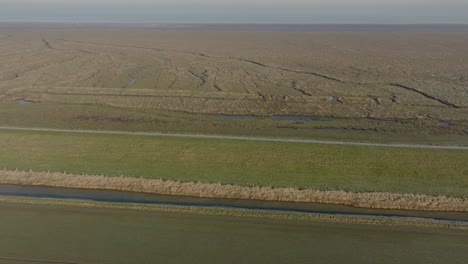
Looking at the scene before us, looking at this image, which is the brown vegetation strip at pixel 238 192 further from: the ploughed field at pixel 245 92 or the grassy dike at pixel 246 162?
the ploughed field at pixel 245 92

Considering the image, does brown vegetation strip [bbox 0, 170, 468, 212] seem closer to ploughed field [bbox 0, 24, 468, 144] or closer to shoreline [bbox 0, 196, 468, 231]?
shoreline [bbox 0, 196, 468, 231]

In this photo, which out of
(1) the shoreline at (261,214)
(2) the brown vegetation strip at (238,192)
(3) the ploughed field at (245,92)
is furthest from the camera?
(3) the ploughed field at (245,92)

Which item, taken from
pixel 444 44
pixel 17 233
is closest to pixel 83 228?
pixel 17 233

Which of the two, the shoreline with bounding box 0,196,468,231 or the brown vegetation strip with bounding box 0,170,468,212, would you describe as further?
the brown vegetation strip with bounding box 0,170,468,212

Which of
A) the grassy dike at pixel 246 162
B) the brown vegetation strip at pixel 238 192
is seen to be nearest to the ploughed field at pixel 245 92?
the grassy dike at pixel 246 162

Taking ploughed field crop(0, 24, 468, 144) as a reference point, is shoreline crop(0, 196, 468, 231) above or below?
below

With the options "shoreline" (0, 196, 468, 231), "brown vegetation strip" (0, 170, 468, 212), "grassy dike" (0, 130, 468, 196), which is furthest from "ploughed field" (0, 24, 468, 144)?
"shoreline" (0, 196, 468, 231)

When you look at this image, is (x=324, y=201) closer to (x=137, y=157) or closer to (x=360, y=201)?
(x=360, y=201)
